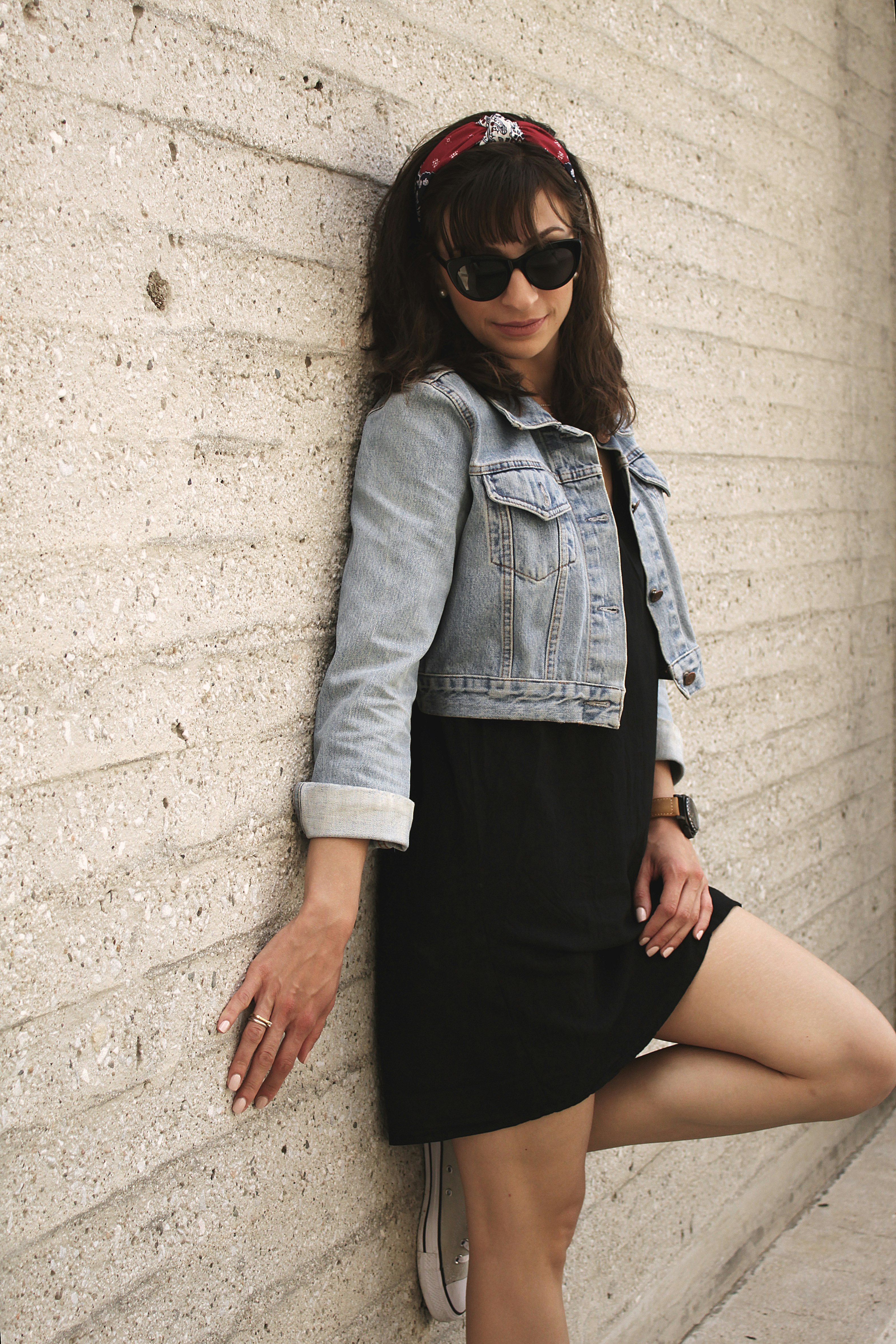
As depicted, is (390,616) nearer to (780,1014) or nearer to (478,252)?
(478,252)

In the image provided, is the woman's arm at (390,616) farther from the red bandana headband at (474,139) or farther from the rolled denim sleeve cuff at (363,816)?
the red bandana headband at (474,139)

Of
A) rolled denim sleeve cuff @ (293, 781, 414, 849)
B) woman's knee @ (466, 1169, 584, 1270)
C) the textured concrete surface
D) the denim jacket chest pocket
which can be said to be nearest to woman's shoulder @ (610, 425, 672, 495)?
the denim jacket chest pocket

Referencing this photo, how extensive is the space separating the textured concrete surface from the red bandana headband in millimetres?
2301

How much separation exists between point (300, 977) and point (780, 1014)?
0.70 metres

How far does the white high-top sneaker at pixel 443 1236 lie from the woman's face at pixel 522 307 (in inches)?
45.8

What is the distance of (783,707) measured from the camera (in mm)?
2678

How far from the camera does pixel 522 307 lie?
55.6 inches

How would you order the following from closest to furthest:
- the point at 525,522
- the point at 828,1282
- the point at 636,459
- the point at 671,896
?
the point at 525,522 → the point at 671,896 → the point at 636,459 → the point at 828,1282

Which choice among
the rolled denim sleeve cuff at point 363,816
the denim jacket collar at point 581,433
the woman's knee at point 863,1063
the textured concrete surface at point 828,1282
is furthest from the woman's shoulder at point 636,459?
the textured concrete surface at point 828,1282

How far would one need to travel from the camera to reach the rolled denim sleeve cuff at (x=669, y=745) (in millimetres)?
1771

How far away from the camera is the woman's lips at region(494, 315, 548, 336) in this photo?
4.75 feet

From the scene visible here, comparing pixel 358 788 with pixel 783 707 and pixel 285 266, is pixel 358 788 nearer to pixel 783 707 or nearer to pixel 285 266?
pixel 285 266

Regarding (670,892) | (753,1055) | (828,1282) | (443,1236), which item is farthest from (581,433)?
(828,1282)

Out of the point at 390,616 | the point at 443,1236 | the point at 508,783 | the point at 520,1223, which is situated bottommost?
the point at 443,1236
